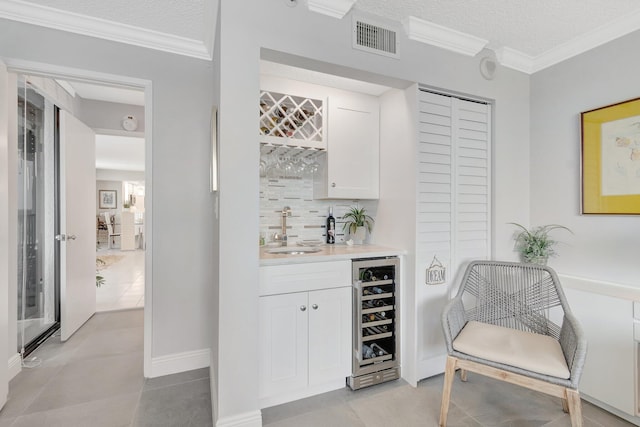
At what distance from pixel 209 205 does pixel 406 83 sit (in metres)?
1.70

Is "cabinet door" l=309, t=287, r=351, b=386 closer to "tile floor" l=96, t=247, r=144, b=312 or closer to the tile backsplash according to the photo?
the tile backsplash

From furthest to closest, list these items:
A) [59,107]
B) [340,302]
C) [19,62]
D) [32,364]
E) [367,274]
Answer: [59,107]
[32,364]
[367,274]
[340,302]
[19,62]

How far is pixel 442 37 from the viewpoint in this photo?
2.00m

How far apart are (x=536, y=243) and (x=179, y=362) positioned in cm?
281

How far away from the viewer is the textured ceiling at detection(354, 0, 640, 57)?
1.74 metres

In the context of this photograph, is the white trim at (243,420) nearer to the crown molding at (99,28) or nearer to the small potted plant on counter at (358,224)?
the small potted plant on counter at (358,224)

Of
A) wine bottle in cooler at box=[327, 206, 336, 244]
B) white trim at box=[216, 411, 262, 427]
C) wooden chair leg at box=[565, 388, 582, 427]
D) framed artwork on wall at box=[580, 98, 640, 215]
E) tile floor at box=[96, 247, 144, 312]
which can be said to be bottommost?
tile floor at box=[96, 247, 144, 312]

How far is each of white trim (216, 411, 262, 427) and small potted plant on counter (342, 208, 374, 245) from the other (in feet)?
4.73

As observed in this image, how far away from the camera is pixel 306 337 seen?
1.85 metres

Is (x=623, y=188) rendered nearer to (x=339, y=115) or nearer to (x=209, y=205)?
(x=339, y=115)

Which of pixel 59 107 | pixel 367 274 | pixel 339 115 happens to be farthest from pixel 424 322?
pixel 59 107

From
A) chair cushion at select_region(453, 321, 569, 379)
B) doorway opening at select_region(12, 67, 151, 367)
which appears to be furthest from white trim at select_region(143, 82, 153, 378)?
chair cushion at select_region(453, 321, 569, 379)

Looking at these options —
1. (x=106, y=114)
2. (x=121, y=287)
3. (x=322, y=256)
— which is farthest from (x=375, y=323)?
(x=121, y=287)

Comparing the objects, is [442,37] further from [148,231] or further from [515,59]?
[148,231]
